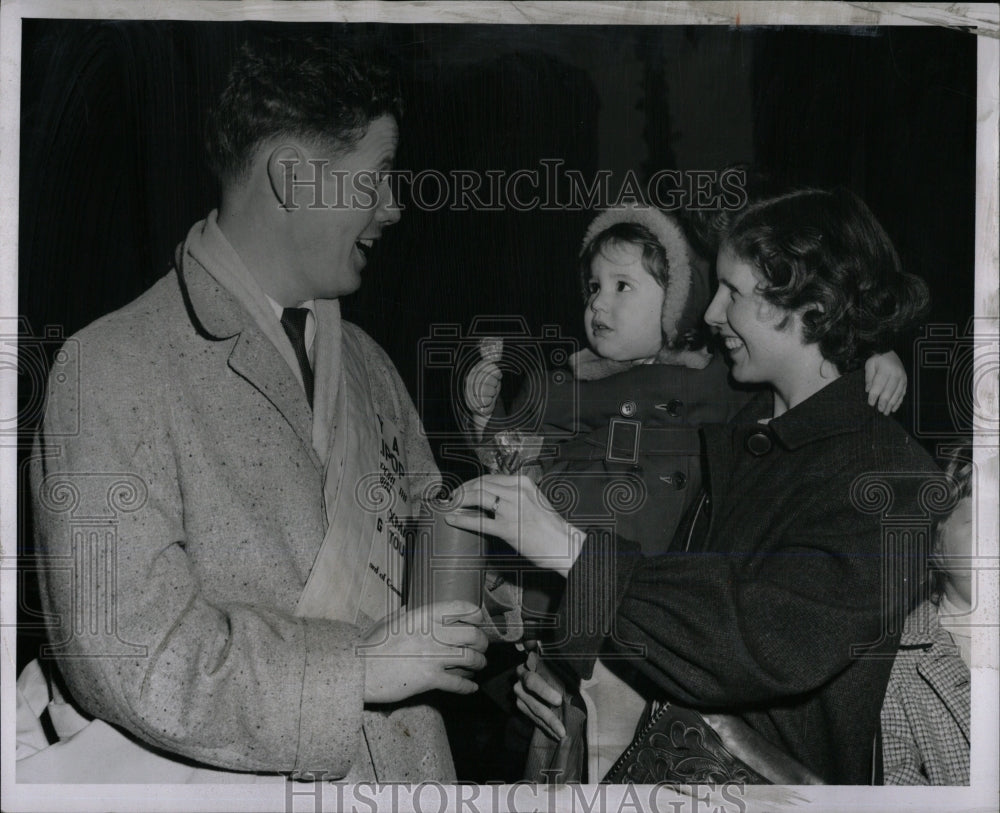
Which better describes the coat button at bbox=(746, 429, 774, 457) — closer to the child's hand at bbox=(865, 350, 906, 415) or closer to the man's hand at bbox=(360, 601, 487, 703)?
the child's hand at bbox=(865, 350, 906, 415)

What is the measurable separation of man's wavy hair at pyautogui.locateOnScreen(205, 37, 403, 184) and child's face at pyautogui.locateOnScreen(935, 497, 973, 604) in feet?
5.66

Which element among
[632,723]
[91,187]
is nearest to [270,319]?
[91,187]

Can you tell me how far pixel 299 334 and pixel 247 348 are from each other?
0.14m

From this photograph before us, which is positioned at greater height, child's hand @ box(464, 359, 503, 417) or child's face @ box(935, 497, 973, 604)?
child's hand @ box(464, 359, 503, 417)

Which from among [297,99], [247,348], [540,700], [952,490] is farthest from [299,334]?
[952,490]

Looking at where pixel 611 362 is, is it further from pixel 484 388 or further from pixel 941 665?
pixel 941 665

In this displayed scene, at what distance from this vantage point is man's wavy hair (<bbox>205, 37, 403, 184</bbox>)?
2.92 m

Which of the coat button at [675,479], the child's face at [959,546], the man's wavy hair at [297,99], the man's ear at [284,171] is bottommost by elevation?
the child's face at [959,546]

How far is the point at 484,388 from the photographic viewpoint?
2.96 meters

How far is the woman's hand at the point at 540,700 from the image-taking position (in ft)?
9.62

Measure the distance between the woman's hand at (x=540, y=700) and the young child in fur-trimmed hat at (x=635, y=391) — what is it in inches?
16.3

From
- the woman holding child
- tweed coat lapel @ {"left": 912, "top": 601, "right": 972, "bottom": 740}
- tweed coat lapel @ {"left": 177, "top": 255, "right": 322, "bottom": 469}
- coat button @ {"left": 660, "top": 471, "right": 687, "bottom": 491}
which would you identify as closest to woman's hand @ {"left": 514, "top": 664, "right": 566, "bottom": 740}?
the woman holding child

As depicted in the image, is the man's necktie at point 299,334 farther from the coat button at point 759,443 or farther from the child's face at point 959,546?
the child's face at point 959,546

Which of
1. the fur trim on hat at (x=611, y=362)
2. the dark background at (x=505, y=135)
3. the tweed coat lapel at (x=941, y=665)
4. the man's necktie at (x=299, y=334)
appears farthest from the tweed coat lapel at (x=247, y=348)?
the tweed coat lapel at (x=941, y=665)
